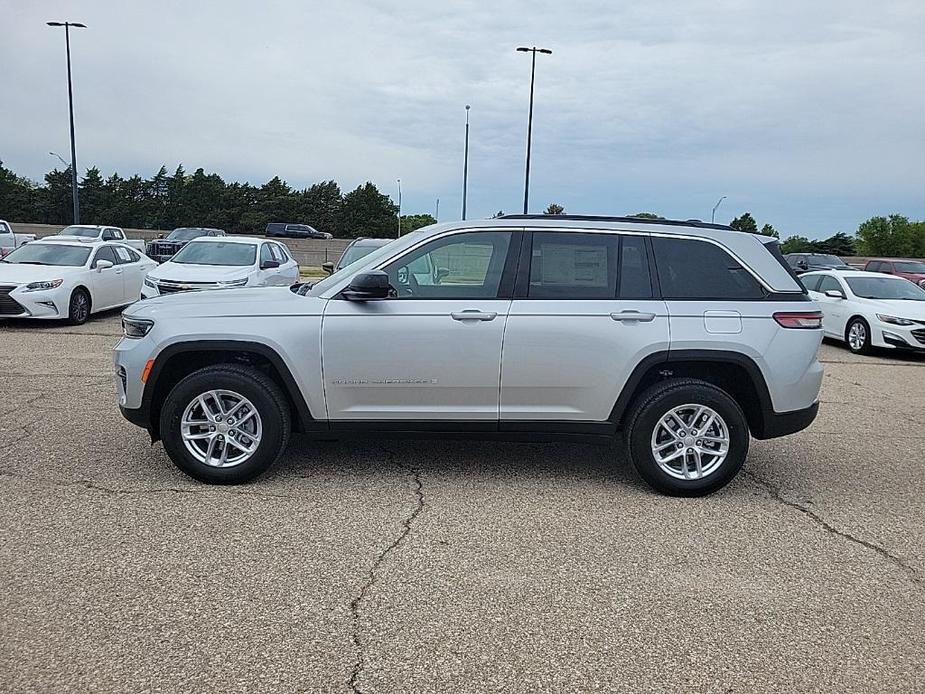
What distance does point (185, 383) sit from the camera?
505cm

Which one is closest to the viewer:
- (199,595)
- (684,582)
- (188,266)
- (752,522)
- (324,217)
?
(199,595)

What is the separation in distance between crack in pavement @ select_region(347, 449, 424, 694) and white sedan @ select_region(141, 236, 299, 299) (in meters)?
7.85

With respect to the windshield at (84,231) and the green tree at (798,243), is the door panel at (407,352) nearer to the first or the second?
the windshield at (84,231)

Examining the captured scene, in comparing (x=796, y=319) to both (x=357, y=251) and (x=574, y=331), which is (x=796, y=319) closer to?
(x=574, y=331)

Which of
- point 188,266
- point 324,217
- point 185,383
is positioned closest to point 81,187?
point 324,217

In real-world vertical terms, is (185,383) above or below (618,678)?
above

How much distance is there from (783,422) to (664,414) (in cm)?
84

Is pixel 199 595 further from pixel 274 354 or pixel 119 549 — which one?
pixel 274 354

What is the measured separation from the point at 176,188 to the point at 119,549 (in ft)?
268

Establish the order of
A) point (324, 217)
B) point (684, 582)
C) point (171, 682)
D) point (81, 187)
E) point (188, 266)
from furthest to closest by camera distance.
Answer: point (324, 217)
point (81, 187)
point (188, 266)
point (684, 582)
point (171, 682)

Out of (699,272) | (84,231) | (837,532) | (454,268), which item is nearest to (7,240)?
(84,231)

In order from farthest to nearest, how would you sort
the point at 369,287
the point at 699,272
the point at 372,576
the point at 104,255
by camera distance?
the point at 104,255
the point at 699,272
the point at 369,287
the point at 372,576

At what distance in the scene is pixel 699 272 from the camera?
529 cm

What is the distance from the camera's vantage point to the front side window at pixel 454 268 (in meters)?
5.19
